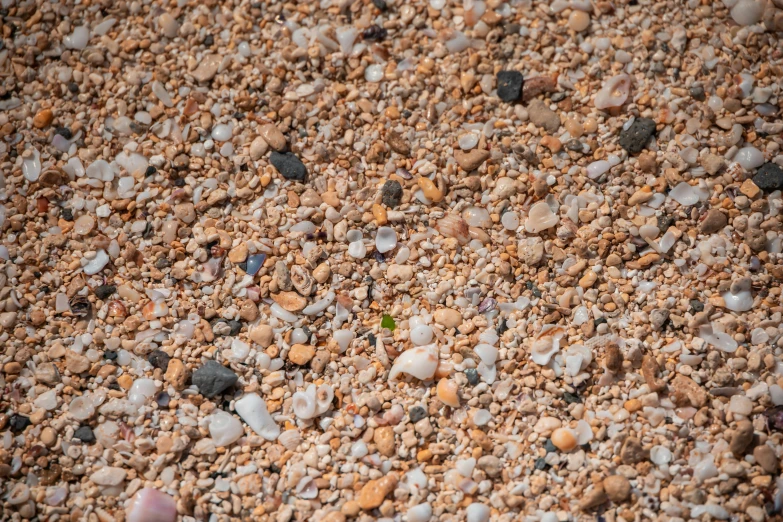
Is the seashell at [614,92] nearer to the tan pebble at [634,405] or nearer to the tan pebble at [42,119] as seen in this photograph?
the tan pebble at [634,405]

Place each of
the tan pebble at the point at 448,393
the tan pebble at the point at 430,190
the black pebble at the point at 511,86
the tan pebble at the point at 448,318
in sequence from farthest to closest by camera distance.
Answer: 1. the black pebble at the point at 511,86
2. the tan pebble at the point at 430,190
3. the tan pebble at the point at 448,318
4. the tan pebble at the point at 448,393

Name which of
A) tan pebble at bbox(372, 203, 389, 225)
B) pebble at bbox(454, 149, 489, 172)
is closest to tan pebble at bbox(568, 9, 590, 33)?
pebble at bbox(454, 149, 489, 172)

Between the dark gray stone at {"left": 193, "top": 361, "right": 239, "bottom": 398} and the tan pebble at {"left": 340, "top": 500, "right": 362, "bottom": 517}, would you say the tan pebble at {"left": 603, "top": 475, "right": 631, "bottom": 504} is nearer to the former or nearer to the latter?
the tan pebble at {"left": 340, "top": 500, "right": 362, "bottom": 517}

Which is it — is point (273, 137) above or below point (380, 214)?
above

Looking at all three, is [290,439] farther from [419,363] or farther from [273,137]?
[273,137]

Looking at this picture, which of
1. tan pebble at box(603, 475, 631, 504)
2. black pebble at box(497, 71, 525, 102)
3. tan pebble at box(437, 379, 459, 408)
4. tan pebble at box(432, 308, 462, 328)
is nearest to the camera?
tan pebble at box(603, 475, 631, 504)

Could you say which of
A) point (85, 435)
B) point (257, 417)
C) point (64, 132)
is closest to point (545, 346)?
point (257, 417)

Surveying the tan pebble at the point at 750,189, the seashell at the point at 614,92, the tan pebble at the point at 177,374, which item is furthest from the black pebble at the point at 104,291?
the tan pebble at the point at 750,189
